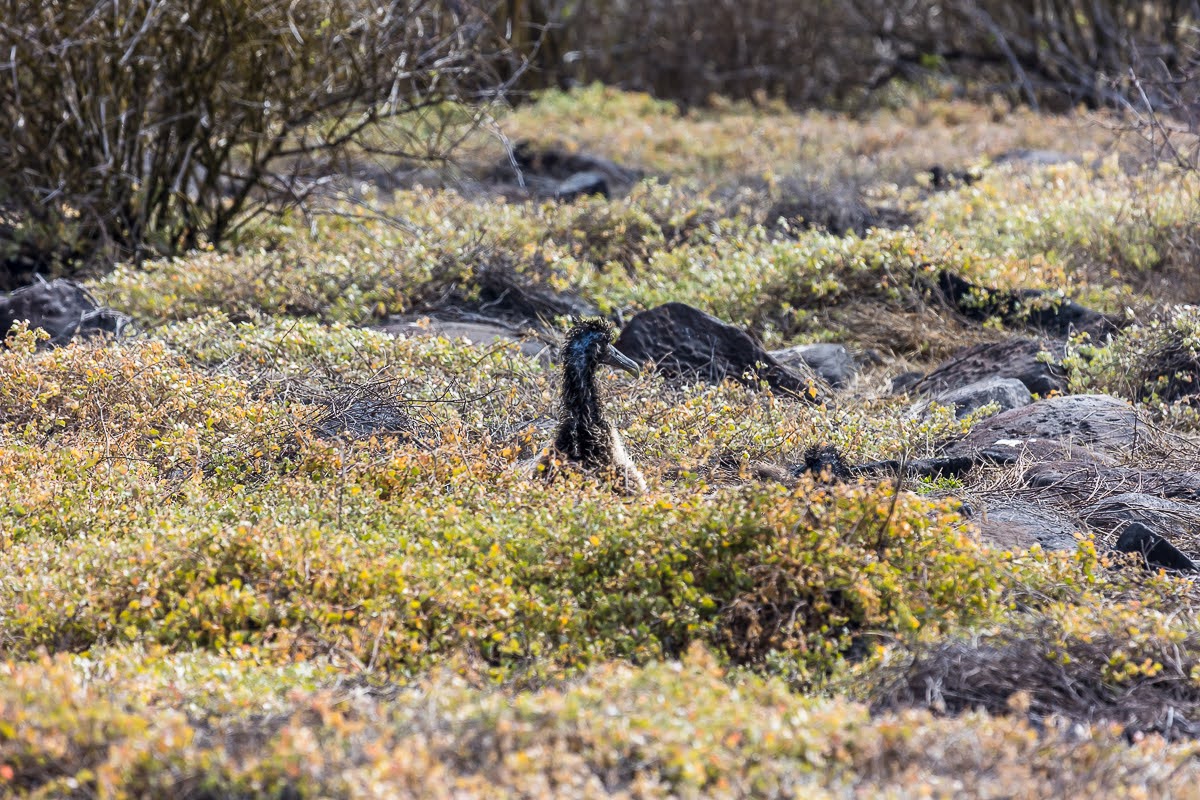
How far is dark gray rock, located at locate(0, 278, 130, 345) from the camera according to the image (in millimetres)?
7617

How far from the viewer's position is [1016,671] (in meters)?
3.90

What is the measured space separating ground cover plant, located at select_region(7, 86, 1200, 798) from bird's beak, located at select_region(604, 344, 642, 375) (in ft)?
0.49

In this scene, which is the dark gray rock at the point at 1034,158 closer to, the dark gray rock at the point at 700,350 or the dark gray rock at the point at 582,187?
the dark gray rock at the point at 582,187

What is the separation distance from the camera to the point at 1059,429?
6.31 meters

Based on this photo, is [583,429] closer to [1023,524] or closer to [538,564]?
[538,564]

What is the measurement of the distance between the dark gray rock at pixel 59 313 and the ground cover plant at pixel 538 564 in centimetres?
23

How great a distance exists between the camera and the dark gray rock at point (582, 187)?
11680 millimetres

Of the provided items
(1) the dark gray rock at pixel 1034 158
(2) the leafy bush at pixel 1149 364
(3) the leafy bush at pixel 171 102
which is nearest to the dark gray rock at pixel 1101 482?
(2) the leafy bush at pixel 1149 364

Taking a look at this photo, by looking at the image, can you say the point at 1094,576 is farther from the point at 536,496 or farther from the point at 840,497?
the point at 536,496

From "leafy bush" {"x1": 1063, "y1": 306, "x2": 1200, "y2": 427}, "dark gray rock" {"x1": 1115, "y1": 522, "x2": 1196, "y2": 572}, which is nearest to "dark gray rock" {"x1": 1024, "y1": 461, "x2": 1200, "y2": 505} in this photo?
"dark gray rock" {"x1": 1115, "y1": 522, "x2": 1196, "y2": 572}

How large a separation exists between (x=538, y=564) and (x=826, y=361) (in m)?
3.61

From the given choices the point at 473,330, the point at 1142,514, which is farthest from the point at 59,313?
the point at 1142,514

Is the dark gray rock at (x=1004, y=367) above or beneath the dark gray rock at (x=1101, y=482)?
beneath

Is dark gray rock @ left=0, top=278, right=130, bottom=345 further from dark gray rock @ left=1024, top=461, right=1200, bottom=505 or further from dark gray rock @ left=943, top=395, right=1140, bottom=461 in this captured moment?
dark gray rock @ left=1024, top=461, right=1200, bottom=505
